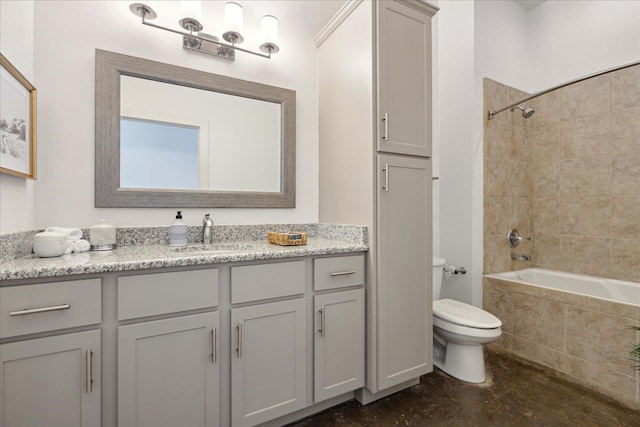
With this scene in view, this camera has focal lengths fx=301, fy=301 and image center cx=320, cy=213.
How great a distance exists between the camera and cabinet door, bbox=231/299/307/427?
130cm

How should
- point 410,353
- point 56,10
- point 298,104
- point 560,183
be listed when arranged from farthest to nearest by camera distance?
point 560,183
point 298,104
point 410,353
point 56,10

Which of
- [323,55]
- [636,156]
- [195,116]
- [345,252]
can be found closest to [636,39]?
[636,156]

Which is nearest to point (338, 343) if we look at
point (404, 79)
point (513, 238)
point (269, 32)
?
point (404, 79)

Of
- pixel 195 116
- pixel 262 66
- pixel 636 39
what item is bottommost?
pixel 195 116

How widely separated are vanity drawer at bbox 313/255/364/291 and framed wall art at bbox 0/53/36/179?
130 centimetres

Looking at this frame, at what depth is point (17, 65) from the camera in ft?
4.10

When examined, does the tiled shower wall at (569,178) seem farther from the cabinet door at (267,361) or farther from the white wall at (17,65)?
the white wall at (17,65)

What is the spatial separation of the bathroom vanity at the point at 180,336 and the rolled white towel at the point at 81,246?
9cm

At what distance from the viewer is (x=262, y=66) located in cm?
192

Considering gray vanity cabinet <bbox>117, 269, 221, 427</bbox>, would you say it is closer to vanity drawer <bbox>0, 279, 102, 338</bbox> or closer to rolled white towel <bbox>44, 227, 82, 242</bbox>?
vanity drawer <bbox>0, 279, 102, 338</bbox>

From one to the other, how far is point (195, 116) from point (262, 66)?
0.55m

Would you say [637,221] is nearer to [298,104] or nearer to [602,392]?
[602,392]

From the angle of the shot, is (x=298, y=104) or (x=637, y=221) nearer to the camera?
(x=298, y=104)

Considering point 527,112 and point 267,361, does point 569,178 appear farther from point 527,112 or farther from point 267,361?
point 267,361
